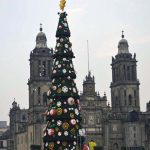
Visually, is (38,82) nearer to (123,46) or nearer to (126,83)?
(126,83)

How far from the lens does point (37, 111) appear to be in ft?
307

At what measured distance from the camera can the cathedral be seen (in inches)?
3728

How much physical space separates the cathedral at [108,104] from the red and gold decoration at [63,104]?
57179 millimetres

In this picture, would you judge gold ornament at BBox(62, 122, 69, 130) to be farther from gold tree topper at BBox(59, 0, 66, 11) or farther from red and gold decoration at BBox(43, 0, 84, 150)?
gold tree topper at BBox(59, 0, 66, 11)

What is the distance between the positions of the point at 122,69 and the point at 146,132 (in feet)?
42.8

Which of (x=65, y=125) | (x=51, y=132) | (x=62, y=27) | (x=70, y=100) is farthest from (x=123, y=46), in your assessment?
(x=51, y=132)

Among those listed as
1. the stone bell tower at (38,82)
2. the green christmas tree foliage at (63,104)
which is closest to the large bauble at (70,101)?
the green christmas tree foliage at (63,104)

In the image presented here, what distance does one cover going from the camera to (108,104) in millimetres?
101375

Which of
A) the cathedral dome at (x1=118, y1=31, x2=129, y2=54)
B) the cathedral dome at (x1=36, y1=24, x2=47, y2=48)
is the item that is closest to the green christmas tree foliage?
the cathedral dome at (x1=36, y1=24, x2=47, y2=48)

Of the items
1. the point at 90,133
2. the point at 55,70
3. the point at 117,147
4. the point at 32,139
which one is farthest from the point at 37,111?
the point at 55,70

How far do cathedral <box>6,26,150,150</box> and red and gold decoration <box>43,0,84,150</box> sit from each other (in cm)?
5718

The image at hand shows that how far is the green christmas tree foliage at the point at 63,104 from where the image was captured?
115 ft

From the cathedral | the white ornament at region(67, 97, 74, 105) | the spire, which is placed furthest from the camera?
the cathedral

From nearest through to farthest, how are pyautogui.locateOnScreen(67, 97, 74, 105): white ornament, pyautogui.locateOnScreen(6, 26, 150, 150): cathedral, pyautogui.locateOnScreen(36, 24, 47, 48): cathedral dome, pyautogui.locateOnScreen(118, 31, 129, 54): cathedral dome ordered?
pyautogui.locateOnScreen(67, 97, 74, 105): white ornament < pyautogui.locateOnScreen(6, 26, 150, 150): cathedral < pyautogui.locateOnScreen(36, 24, 47, 48): cathedral dome < pyautogui.locateOnScreen(118, 31, 129, 54): cathedral dome
